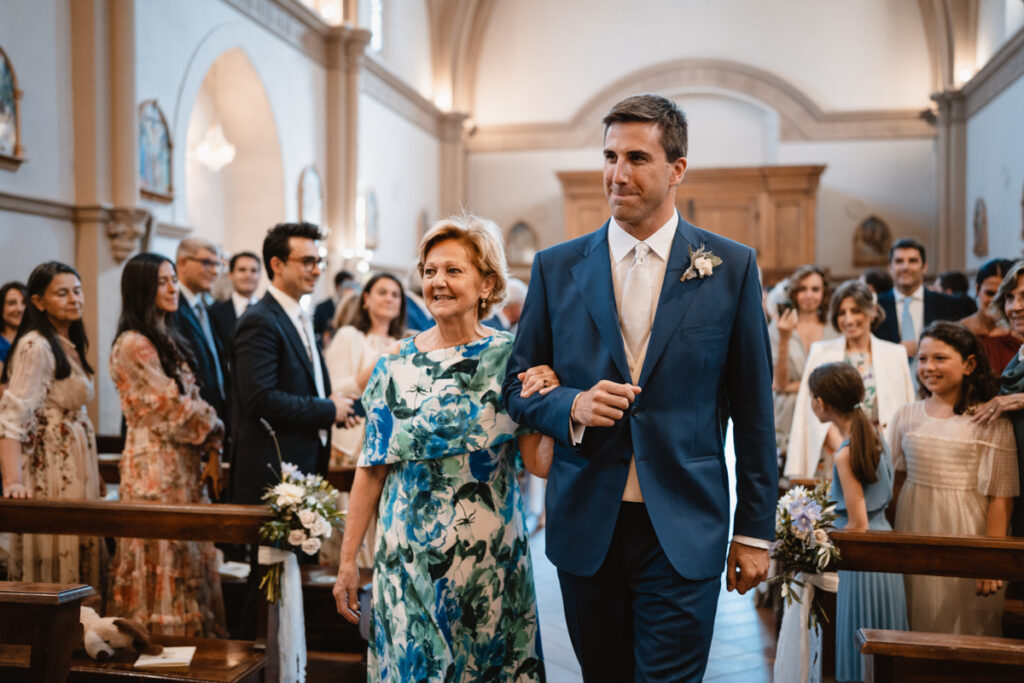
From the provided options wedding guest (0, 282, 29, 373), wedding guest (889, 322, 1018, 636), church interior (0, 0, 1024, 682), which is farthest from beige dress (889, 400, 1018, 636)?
church interior (0, 0, 1024, 682)

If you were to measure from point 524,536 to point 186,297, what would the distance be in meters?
3.53

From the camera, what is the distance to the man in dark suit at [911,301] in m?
5.95

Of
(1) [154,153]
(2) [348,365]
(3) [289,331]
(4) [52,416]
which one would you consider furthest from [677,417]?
(1) [154,153]

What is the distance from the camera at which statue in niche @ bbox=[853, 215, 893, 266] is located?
15.8 m

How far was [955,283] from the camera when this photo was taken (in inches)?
276

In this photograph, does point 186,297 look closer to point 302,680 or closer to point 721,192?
point 302,680

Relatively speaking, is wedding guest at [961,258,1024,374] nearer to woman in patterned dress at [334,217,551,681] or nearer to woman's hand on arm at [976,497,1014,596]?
woman's hand on arm at [976,497,1014,596]

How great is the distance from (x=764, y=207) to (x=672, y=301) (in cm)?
1403

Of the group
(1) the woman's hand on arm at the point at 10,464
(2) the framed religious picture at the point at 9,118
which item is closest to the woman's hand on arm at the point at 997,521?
(1) the woman's hand on arm at the point at 10,464

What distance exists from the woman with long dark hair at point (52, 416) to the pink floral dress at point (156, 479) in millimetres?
281

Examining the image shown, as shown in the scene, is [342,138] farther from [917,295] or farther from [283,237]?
[283,237]

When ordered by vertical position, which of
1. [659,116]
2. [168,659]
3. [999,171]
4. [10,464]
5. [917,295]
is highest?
[999,171]

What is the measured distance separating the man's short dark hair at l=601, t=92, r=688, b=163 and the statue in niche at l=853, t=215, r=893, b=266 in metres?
15.0

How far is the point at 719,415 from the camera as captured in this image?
6.97 feet
